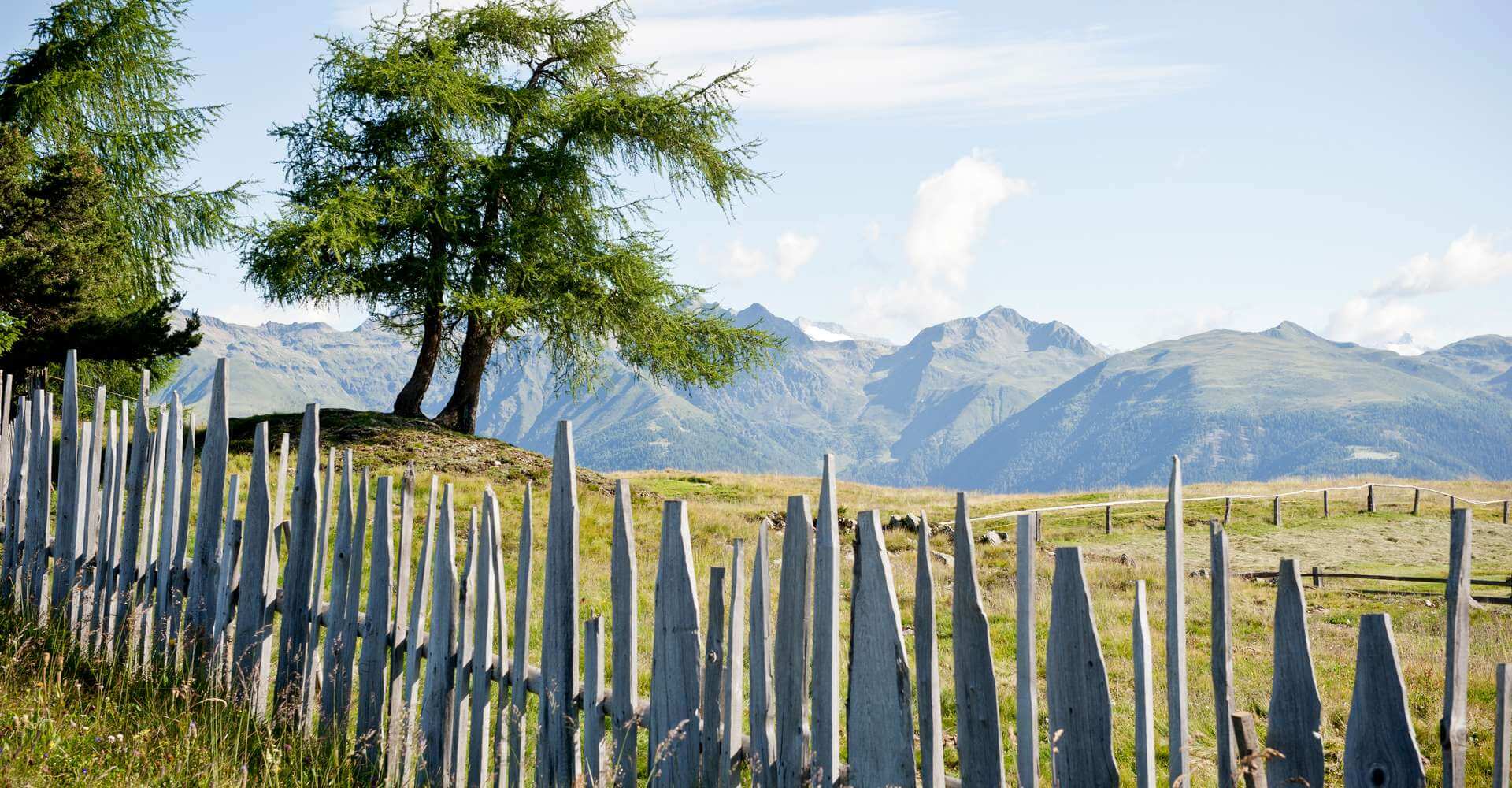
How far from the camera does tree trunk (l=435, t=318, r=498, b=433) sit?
2092cm

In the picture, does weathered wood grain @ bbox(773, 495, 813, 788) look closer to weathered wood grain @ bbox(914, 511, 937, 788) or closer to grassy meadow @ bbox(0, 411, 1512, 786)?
weathered wood grain @ bbox(914, 511, 937, 788)

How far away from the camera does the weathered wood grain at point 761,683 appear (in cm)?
284

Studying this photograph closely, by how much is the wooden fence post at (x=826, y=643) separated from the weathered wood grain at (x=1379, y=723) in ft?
4.07

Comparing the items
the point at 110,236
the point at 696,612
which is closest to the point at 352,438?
the point at 110,236

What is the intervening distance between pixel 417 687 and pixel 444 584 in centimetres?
59

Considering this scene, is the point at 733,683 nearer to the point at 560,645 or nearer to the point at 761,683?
the point at 761,683

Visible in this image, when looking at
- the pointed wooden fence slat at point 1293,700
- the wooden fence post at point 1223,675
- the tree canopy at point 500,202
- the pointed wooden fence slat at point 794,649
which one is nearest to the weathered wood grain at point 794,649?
the pointed wooden fence slat at point 794,649

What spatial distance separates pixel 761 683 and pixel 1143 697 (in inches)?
45.1

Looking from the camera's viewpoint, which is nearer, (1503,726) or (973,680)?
(1503,726)

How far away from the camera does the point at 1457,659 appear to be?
6.27 ft

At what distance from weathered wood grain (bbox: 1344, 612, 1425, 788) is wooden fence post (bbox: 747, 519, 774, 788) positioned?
1.47 m

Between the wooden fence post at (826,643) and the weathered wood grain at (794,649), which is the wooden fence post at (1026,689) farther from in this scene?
the weathered wood grain at (794,649)

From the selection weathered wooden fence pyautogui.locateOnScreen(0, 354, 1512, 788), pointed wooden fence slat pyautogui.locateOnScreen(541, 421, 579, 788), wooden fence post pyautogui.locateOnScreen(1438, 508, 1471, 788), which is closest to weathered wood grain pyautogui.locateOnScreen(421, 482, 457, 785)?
weathered wooden fence pyautogui.locateOnScreen(0, 354, 1512, 788)

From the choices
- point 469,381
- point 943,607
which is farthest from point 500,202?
point 943,607
